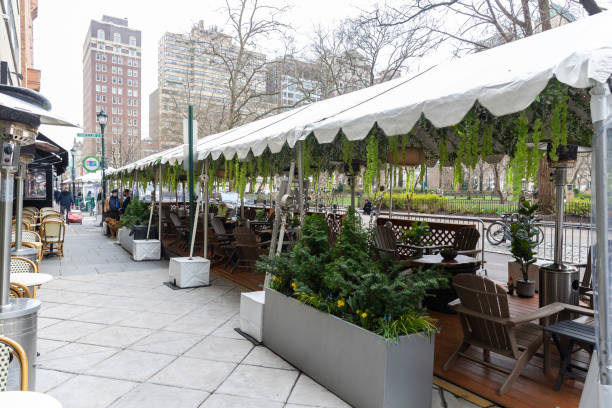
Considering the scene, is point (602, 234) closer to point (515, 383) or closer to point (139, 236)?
point (515, 383)

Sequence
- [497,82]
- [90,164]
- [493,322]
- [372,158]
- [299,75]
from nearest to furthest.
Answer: [497,82] < [493,322] < [372,158] < [90,164] < [299,75]

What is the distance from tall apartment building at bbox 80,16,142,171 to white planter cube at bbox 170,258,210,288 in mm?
106668

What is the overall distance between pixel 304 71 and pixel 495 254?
66.2 feet

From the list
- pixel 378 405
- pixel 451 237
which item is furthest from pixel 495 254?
pixel 378 405

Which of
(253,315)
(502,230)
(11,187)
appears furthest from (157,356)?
(502,230)

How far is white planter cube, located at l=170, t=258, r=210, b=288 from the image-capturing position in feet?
23.6

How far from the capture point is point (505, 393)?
3.26 metres

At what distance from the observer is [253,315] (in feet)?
15.5

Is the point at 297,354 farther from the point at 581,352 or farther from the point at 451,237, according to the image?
the point at 451,237

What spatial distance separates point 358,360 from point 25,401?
2.17 m

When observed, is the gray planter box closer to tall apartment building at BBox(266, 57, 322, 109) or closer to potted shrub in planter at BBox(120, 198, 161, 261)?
potted shrub in planter at BBox(120, 198, 161, 261)

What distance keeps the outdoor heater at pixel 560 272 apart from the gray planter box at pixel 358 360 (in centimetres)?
215

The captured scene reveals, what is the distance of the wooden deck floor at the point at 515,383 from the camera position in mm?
3150

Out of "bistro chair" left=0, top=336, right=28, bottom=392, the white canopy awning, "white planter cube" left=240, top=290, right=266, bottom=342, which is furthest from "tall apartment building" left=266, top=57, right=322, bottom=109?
"bistro chair" left=0, top=336, right=28, bottom=392
